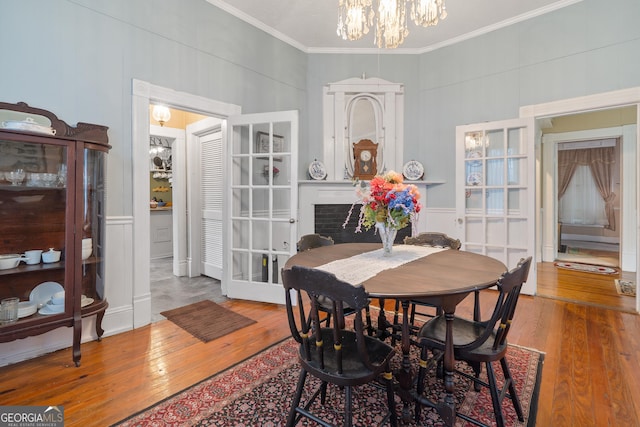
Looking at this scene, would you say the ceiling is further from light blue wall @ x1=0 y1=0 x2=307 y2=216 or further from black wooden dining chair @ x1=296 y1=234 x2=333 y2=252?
black wooden dining chair @ x1=296 y1=234 x2=333 y2=252

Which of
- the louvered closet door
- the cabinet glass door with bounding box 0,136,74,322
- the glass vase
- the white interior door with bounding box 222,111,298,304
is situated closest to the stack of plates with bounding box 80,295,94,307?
the cabinet glass door with bounding box 0,136,74,322

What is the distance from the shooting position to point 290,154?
11.1ft

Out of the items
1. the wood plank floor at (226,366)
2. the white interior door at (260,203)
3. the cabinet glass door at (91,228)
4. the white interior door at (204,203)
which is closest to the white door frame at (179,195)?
the white interior door at (204,203)

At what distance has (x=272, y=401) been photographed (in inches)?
70.5

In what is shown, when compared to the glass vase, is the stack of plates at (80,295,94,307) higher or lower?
lower

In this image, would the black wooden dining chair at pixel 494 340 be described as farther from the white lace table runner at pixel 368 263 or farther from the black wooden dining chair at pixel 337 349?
the white lace table runner at pixel 368 263

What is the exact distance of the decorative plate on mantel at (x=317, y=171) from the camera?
14.0 ft

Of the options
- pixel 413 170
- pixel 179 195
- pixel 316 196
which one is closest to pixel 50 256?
pixel 179 195

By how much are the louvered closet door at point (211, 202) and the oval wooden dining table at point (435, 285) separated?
8.57 ft

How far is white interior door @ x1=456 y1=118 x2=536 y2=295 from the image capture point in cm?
373

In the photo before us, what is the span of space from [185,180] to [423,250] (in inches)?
144

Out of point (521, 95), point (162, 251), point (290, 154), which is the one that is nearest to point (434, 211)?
point (521, 95)

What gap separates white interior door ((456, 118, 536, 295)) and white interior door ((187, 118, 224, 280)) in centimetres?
327

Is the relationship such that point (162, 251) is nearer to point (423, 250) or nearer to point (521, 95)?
point (423, 250)
